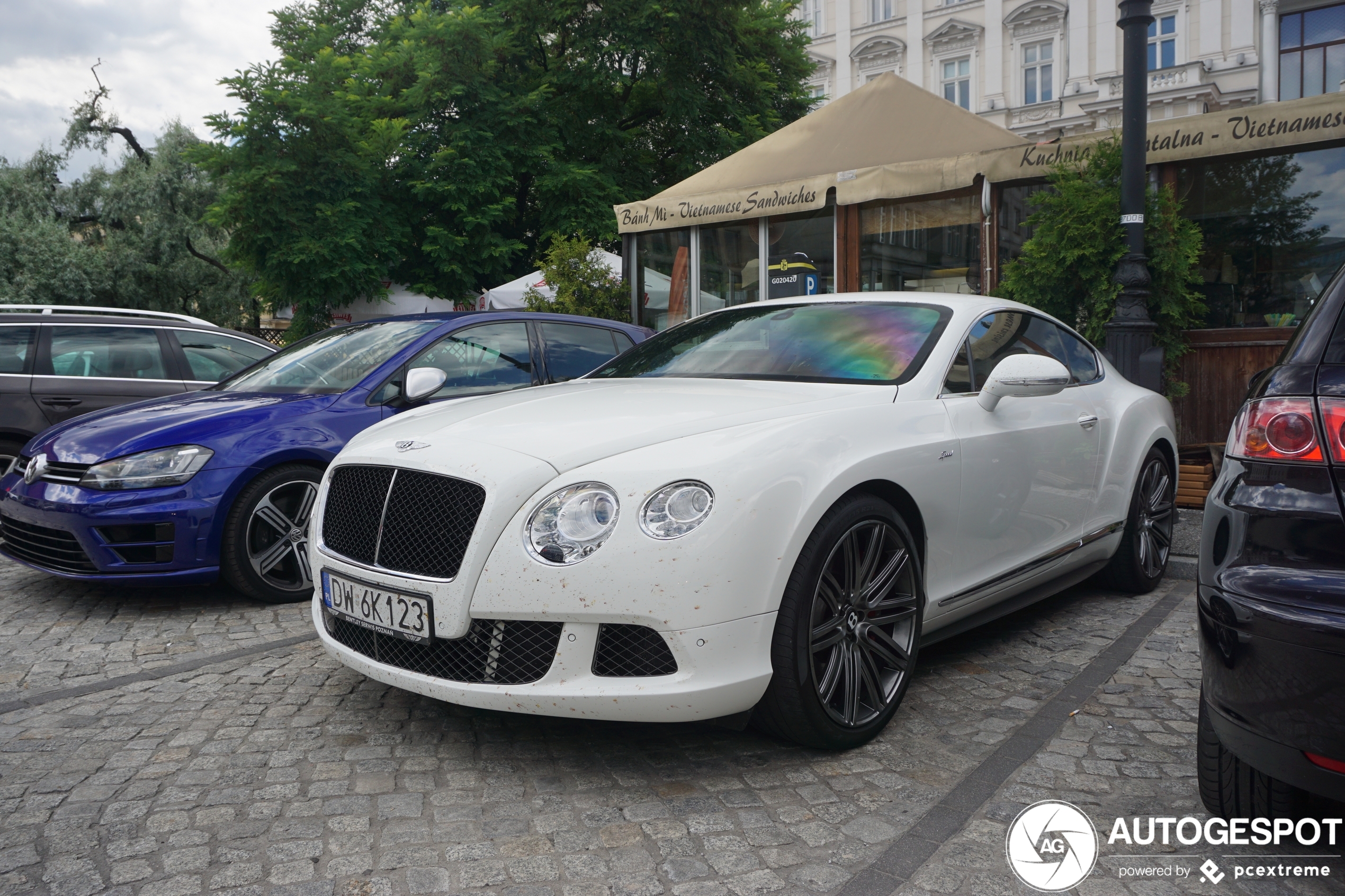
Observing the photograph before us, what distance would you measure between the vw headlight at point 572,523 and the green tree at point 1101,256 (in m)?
5.78

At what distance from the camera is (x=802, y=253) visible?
10812 millimetres

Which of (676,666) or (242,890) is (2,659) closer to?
(242,890)

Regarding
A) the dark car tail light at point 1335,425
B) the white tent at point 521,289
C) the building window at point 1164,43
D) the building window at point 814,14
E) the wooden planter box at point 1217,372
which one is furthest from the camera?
the building window at point 814,14

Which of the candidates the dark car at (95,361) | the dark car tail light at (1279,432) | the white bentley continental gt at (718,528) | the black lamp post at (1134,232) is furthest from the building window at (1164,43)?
the dark car tail light at (1279,432)

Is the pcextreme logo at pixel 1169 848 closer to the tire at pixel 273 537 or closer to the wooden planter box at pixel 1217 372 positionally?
the tire at pixel 273 537

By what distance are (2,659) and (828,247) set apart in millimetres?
8539

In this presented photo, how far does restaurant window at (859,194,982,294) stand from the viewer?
386 inches

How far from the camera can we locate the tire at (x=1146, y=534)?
484 cm

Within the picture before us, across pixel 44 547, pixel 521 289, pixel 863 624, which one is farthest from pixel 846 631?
pixel 521 289

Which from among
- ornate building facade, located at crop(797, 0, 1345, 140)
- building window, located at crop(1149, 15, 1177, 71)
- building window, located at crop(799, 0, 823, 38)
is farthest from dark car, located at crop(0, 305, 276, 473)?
building window, located at crop(799, 0, 823, 38)

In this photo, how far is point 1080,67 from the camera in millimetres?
31906

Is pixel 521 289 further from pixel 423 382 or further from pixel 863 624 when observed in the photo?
pixel 863 624

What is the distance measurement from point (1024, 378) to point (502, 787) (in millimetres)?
2191

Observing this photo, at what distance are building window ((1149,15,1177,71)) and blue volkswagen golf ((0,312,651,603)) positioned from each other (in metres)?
31.5
